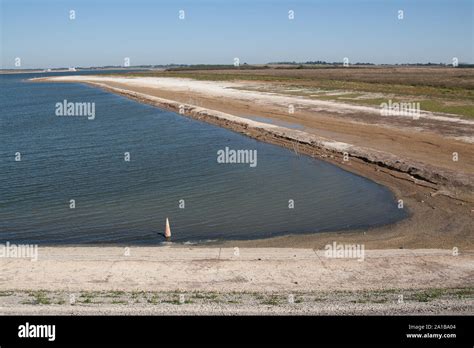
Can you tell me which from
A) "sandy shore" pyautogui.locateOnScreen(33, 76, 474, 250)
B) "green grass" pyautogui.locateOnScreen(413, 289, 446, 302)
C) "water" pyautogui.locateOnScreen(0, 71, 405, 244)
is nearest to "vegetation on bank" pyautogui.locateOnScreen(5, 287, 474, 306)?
"green grass" pyautogui.locateOnScreen(413, 289, 446, 302)

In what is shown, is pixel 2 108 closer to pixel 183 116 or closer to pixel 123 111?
pixel 123 111

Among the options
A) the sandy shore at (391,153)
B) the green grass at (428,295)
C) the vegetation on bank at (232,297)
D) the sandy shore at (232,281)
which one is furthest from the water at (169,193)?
the green grass at (428,295)

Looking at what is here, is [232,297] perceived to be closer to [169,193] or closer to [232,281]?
[232,281]

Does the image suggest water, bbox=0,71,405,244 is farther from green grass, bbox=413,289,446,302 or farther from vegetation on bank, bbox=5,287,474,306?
green grass, bbox=413,289,446,302

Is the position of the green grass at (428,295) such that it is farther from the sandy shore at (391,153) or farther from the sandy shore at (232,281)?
the sandy shore at (391,153)

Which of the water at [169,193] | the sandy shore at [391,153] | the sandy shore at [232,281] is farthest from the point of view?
the water at [169,193]

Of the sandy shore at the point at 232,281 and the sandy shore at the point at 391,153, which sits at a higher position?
the sandy shore at the point at 391,153
